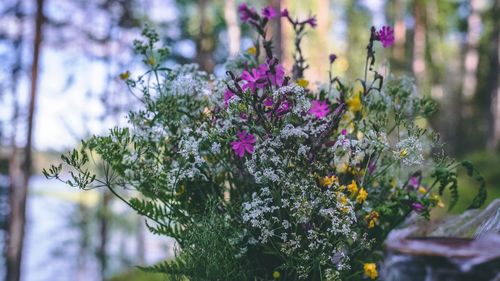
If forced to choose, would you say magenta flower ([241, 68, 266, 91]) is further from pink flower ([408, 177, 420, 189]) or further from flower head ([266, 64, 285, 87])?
pink flower ([408, 177, 420, 189])

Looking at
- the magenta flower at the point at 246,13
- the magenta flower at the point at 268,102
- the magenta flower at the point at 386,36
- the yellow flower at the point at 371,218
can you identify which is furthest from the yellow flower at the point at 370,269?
the magenta flower at the point at 246,13

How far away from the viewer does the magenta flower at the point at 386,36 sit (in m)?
1.88

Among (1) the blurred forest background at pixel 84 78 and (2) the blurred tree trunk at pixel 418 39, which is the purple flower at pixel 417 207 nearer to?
(1) the blurred forest background at pixel 84 78

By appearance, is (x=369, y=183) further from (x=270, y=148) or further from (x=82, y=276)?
(x=82, y=276)

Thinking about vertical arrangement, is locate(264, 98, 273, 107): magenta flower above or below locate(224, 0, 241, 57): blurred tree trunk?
below

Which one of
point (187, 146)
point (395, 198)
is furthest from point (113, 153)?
point (395, 198)

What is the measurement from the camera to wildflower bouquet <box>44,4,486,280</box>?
65.4 inches

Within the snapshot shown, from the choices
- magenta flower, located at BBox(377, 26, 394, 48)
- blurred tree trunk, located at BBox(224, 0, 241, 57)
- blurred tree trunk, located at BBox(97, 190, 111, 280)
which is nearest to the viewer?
magenta flower, located at BBox(377, 26, 394, 48)

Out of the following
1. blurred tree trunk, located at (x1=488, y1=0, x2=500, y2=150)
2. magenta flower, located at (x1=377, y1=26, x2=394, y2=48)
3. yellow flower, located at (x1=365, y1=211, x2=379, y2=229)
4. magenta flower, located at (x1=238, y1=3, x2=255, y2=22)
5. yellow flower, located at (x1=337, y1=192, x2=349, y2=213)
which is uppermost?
blurred tree trunk, located at (x1=488, y1=0, x2=500, y2=150)

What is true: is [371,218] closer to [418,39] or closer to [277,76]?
[277,76]

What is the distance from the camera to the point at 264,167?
5.62 feet

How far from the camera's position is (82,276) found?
45.3 feet

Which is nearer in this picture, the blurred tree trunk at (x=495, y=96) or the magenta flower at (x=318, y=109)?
the magenta flower at (x=318, y=109)

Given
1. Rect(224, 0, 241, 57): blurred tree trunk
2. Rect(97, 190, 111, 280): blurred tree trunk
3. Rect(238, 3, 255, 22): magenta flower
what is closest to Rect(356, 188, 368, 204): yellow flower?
Rect(238, 3, 255, 22): magenta flower
